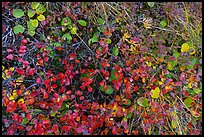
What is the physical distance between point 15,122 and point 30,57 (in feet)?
1.35

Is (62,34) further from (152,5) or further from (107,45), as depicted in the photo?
(152,5)

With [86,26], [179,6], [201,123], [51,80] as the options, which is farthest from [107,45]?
[201,123]

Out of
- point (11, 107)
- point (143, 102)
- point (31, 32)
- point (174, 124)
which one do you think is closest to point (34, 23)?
point (31, 32)

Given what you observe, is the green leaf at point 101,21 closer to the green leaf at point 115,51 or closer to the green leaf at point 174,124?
the green leaf at point 115,51

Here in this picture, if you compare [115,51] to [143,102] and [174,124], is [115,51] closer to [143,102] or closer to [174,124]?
[143,102]

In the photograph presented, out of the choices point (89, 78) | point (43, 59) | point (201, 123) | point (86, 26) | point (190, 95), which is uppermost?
point (86, 26)

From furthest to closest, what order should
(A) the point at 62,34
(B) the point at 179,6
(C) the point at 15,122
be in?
(B) the point at 179,6 → (A) the point at 62,34 → (C) the point at 15,122

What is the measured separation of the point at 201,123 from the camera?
193 cm

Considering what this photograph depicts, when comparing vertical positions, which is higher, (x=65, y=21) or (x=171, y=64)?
(x=65, y=21)

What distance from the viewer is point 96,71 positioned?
5.91ft

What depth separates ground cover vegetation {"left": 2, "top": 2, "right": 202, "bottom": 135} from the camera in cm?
180

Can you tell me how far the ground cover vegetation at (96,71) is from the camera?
5.91 ft

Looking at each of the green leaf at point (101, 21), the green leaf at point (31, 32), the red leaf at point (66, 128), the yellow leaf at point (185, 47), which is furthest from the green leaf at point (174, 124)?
the green leaf at point (31, 32)

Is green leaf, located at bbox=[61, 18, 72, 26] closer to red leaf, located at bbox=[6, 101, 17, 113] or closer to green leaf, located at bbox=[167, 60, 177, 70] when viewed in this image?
red leaf, located at bbox=[6, 101, 17, 113]
